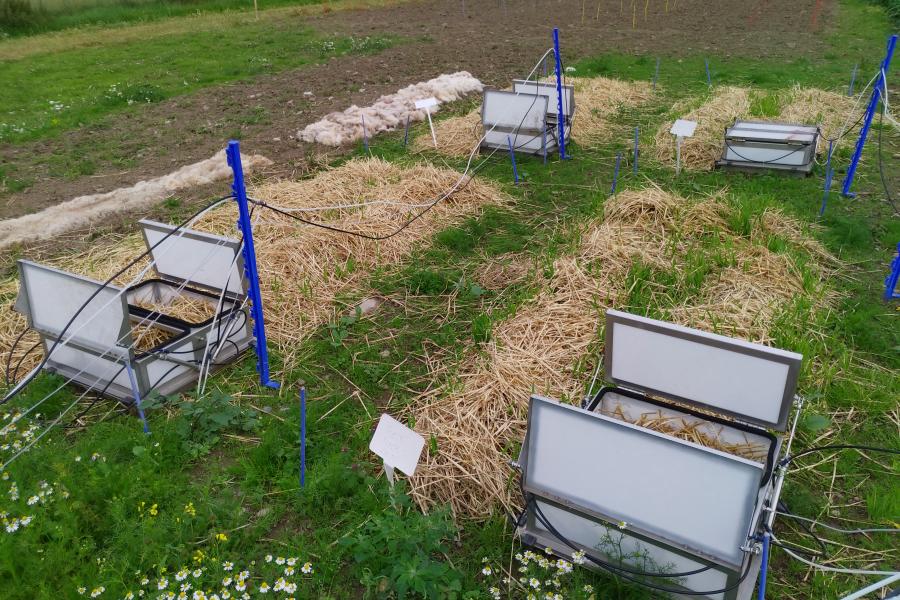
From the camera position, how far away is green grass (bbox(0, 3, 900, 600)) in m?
2.90

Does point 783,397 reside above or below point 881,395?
above

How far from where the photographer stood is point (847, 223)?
6.00 m

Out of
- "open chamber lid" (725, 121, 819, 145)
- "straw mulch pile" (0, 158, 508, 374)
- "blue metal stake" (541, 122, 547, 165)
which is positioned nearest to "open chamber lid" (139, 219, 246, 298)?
"straw mulch pile" (0, 158, 508, 374)

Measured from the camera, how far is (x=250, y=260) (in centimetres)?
386

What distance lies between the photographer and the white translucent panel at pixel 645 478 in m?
2.38

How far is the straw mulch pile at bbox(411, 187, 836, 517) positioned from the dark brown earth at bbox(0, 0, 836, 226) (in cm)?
405

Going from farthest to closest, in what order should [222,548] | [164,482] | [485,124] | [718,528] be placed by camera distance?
[485,124] < [164,482] < [222,548] < [718,528]

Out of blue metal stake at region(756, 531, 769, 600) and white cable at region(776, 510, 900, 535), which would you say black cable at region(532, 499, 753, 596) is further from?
white cable at region(776, 510, 900, 535)

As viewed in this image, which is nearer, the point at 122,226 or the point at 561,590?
the point at 561,590

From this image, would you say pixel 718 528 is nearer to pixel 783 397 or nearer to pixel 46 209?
pixel 783 397

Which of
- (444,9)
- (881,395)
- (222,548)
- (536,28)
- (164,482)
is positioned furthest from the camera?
(444,9)

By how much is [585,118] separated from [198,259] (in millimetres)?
6511

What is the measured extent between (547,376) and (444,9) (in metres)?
18.3

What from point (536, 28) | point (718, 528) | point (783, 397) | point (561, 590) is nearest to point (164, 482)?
point (561, 590)
